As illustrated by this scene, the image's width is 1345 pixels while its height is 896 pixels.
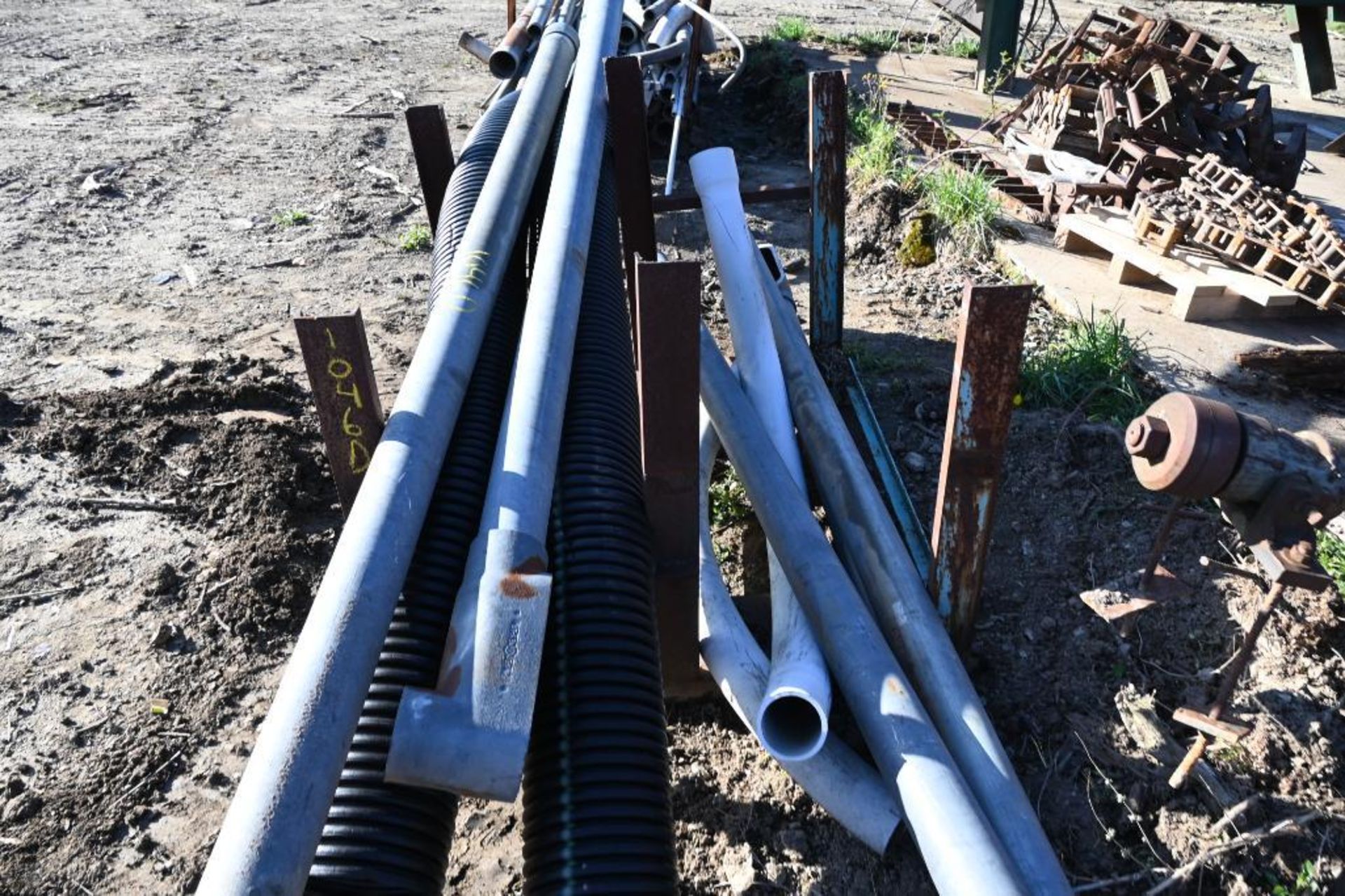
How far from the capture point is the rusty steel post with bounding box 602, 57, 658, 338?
3309mm

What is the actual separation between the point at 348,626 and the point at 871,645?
4.01ft

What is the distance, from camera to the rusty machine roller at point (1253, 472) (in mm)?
1683

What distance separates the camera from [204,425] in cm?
389

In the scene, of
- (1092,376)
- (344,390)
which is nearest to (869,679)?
(344,390)

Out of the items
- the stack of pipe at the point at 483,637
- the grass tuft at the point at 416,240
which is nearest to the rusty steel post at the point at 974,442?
the stack of pipe at the point at 483,637

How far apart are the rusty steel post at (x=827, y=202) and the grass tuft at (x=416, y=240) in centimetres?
300

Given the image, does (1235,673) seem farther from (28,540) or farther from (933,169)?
(933,169)

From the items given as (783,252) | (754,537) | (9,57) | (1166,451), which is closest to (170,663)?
(754,537)

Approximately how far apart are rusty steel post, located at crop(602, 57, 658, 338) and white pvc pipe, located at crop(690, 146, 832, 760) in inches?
8.8

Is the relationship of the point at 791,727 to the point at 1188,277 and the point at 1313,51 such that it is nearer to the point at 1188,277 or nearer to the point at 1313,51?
the point at 1188,277

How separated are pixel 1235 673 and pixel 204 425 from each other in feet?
12.6

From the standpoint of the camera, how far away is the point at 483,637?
A: 1.41 m

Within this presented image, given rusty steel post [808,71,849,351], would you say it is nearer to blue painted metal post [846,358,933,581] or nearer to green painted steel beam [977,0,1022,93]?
blue painted metal post [846,358,933,581]

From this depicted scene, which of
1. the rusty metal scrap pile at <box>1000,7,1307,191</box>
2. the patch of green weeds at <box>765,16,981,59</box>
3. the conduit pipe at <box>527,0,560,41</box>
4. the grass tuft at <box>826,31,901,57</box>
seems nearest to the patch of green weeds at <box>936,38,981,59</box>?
the patch of green weeds at <box>765,16,981,59</box>
